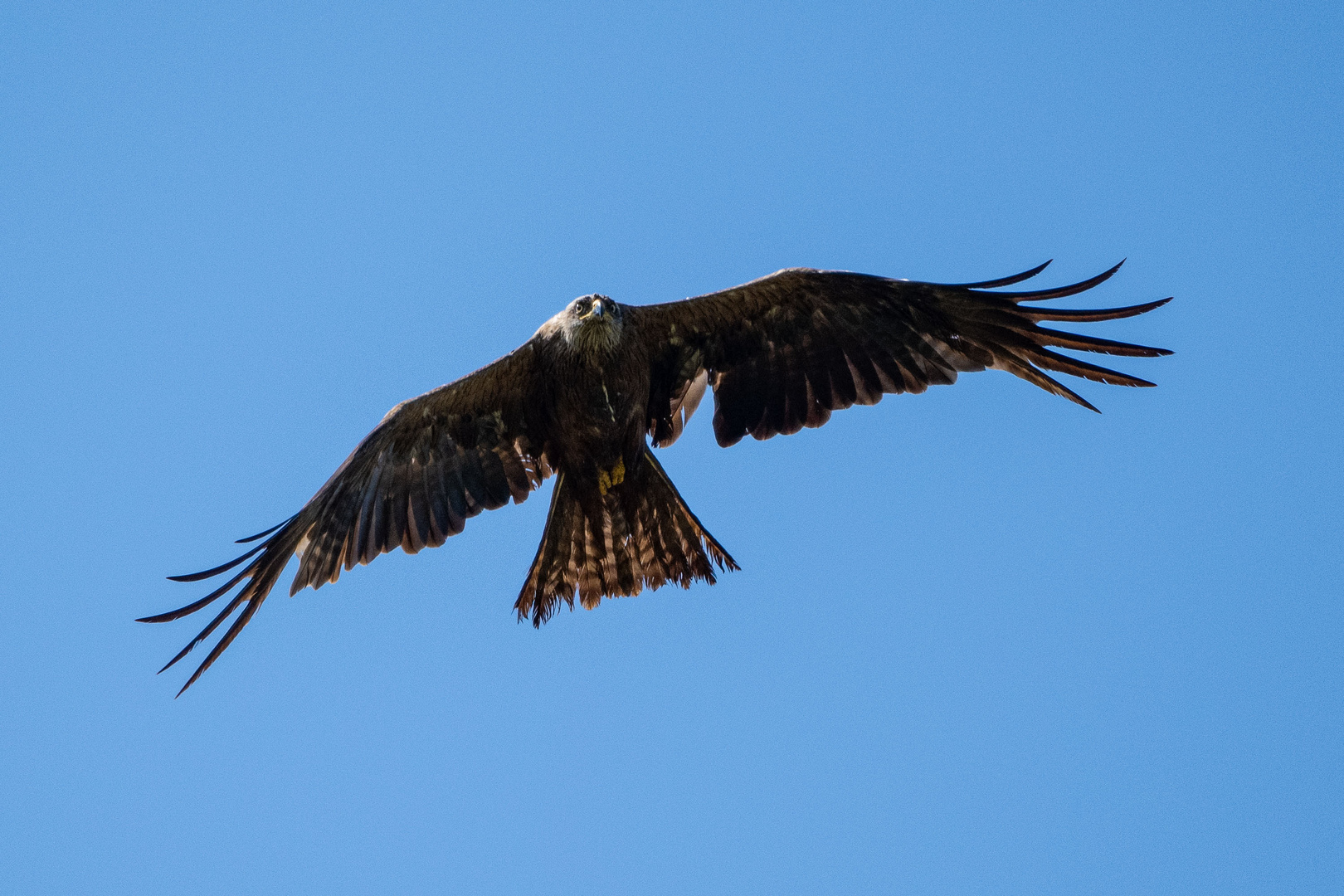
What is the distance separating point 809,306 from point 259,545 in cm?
370

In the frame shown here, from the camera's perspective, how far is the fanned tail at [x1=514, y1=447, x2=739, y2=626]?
7.71 meters

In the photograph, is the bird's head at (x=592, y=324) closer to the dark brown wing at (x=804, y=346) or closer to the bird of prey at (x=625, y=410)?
the bird of prey at (x=625, y=410)

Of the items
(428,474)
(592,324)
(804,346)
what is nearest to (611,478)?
(592,324)

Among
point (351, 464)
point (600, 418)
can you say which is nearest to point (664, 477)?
point (600, 418)

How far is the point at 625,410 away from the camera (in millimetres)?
7562

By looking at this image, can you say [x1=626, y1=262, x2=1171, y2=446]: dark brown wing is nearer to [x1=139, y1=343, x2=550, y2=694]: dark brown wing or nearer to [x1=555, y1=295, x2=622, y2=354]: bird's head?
[x1=555, y1=295, x2=622, y2=354]: bird's head

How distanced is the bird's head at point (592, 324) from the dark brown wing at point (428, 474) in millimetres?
487

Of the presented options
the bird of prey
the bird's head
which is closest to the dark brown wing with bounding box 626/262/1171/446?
the bird of prey

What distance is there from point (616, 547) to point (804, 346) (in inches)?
69.6

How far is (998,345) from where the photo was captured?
7.58 m

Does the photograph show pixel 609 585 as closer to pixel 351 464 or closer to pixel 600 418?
pixel 600 418

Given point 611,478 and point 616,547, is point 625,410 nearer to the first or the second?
point 611,478

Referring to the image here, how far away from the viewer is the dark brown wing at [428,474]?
7898 millimetres

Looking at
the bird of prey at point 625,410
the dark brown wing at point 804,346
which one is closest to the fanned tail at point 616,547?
the bird of prey at point 625,410
